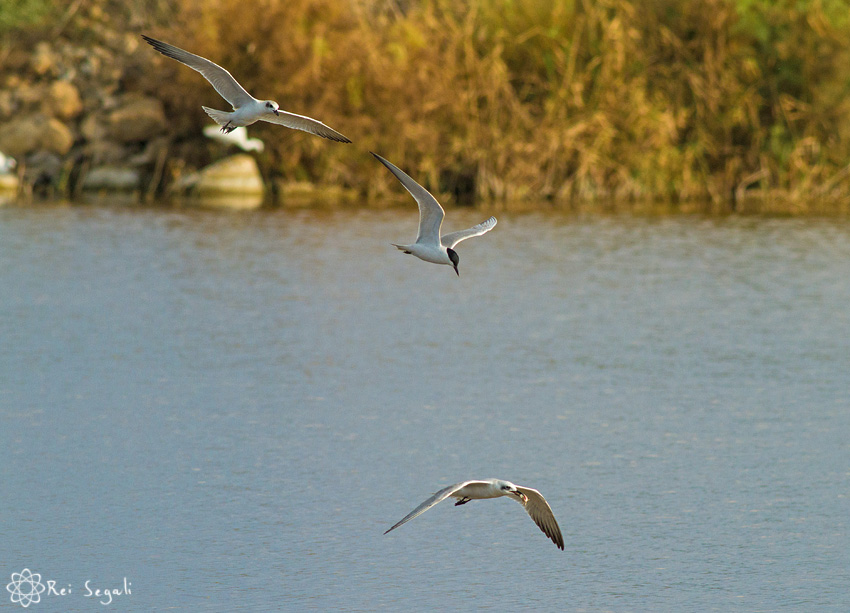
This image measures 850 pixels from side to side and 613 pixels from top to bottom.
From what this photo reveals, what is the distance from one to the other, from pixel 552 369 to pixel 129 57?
22.8 m

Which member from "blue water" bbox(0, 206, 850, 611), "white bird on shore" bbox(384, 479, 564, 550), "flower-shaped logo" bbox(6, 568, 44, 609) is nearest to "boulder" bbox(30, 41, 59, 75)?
"blue water" bbox(0, 206, 850, 611)

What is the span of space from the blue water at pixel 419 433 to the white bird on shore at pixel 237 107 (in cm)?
213

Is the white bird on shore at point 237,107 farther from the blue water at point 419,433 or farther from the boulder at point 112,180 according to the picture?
the boulder at point 112,180

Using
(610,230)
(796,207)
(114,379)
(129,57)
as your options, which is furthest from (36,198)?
(114,379)

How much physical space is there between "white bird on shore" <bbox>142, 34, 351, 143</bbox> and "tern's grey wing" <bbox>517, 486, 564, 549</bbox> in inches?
87.6

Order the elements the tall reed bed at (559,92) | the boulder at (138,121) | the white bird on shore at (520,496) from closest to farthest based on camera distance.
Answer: the white bird on shore at (520,496) → the tall reed bed at (559,92) → the boulder at (138,121)

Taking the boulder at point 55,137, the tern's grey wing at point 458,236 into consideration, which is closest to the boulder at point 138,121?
the boulder at point 55,137

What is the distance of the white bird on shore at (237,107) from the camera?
24.3 ft

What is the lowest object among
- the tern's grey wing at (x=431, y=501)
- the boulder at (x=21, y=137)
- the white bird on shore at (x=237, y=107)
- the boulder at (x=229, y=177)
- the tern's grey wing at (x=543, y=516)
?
the tern's grey wing at (x=543, y=516)

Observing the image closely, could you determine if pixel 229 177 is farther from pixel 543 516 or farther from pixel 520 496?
pixel 520 496

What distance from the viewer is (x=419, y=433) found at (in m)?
9.19

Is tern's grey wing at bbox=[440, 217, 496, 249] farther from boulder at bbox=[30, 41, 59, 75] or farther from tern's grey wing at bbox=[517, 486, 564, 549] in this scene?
boulder at bbox=[30, 41, 59, 75]

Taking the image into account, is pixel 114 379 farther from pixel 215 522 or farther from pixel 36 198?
pixel 36 198

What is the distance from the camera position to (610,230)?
2225 cm
